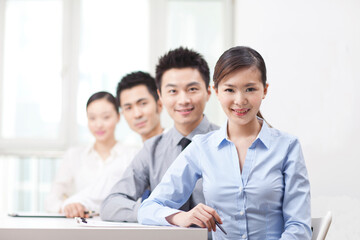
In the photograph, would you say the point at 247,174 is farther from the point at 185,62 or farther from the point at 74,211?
the point at 74,211

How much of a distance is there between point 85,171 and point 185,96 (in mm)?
1036

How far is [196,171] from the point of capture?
1.31 metres

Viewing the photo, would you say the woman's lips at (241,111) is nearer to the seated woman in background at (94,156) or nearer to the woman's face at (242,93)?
the woman's face at (242,93)

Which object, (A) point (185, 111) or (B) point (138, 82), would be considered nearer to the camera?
(A) point (185, 111)

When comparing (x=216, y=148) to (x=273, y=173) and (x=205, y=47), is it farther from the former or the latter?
(x=205, y=47)

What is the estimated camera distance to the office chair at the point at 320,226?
1.19 m

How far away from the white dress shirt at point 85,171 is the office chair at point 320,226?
1.14 m

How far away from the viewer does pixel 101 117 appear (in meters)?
2.51

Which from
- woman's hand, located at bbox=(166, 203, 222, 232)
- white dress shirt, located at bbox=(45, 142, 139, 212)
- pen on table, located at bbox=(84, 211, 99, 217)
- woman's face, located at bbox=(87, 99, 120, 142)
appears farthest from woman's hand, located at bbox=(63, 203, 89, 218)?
woman's hand, located at bbox=(166, 203, 222, 232)

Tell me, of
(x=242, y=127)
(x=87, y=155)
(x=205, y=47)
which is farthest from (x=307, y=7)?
(x=205, y=47)

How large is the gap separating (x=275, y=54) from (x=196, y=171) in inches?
40.2

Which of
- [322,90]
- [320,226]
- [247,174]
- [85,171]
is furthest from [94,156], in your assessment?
[320,226]

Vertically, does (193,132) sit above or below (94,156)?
above

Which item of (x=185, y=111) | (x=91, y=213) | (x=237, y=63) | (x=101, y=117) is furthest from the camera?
(x=101, y=117)
